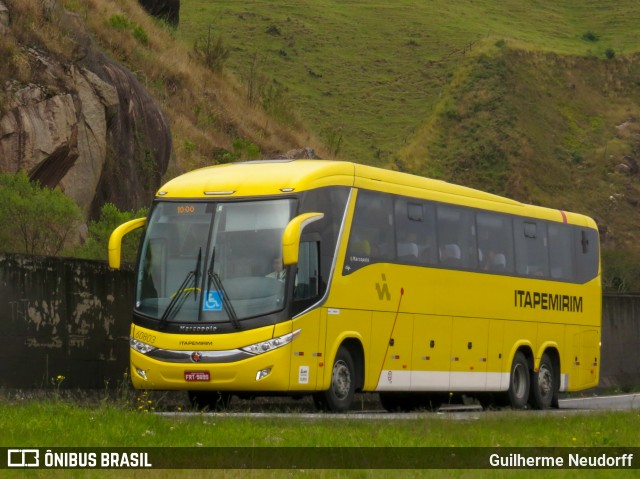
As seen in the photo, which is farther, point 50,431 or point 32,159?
point 32,159

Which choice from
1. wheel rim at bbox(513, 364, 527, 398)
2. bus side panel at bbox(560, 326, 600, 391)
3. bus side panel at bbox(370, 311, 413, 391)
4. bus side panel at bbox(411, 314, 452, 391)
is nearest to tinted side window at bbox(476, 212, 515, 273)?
bus side panel at bbox(411, 314, 452, 391)

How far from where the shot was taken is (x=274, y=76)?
96688 mm

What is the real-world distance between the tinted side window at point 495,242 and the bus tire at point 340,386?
4554 mm

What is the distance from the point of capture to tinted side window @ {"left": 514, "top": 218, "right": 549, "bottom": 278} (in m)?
24.6

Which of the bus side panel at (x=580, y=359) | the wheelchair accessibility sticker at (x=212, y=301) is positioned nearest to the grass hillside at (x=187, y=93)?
the bus side panel at (x=580, y=359)

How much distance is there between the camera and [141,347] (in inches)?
731

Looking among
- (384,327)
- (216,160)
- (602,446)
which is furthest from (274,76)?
(602,446)

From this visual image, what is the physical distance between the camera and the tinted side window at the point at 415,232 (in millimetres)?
20891

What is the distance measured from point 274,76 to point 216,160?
194ft

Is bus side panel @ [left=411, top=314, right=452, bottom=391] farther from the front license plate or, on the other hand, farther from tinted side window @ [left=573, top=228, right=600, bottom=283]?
tinted side window @ [left=573, top=228, right=600, bottom=283]

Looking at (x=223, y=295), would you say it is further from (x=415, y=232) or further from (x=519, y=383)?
(x=519, y=383)

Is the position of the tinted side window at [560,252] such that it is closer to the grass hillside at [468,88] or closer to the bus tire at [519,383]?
the bus tire at [519,383]

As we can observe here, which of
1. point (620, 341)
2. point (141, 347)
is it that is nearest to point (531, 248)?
Result: point (141, 347)

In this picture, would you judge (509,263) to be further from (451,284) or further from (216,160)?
(216,160)
